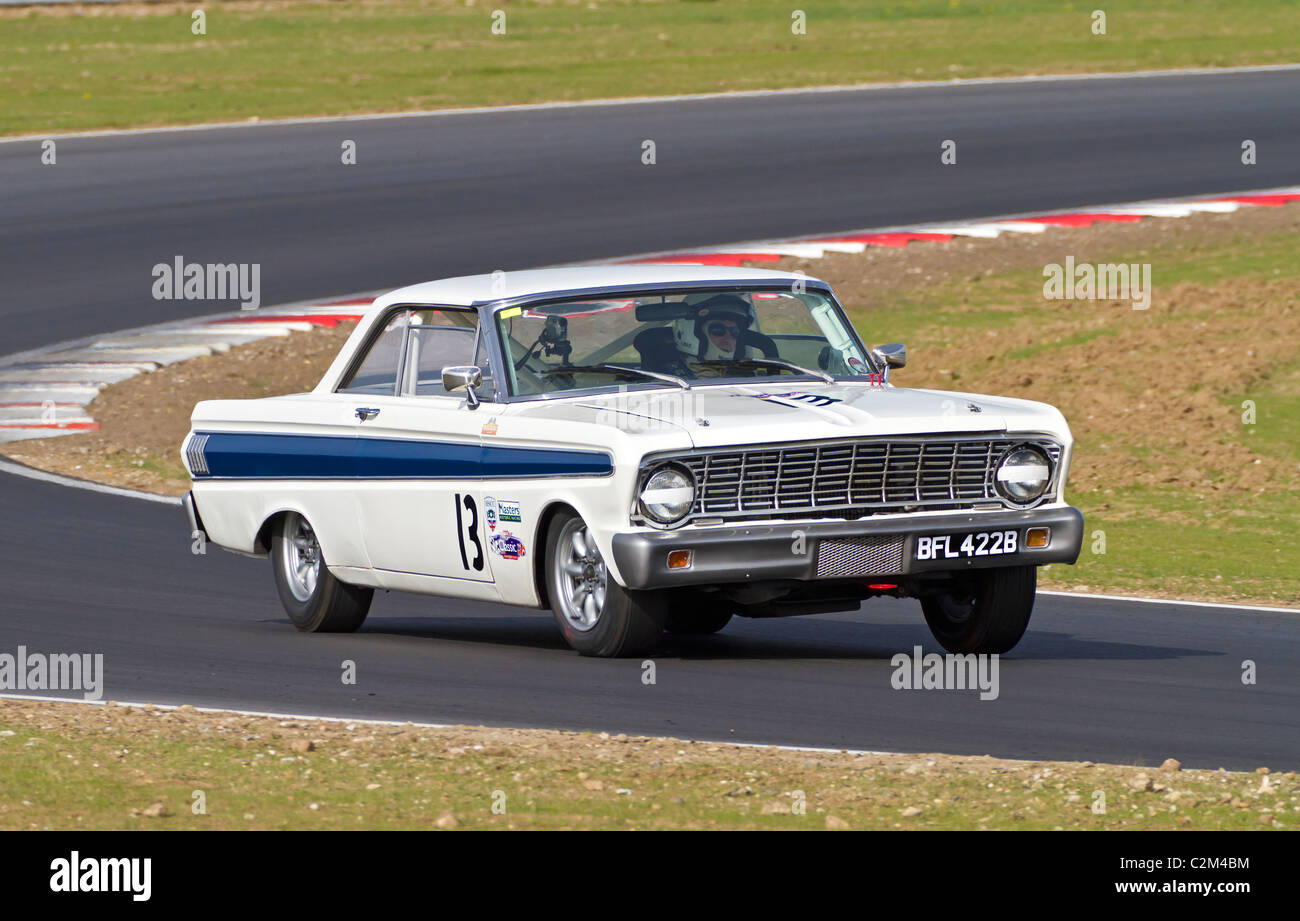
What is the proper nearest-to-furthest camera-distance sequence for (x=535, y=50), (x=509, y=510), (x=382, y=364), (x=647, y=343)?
(x=509, y=510) → (x=647, y=343) → (x=382, y=364) → (x=535, y=50)

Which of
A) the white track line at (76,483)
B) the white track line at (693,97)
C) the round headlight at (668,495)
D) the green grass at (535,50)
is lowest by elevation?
the white track line at (76,483)

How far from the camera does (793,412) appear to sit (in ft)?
30.7

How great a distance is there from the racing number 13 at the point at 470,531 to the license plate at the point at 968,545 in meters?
1.91

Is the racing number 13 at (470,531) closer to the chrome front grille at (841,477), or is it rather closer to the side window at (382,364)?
the side window at (382,364)

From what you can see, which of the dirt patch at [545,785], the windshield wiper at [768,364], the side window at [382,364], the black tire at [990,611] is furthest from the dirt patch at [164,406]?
the dirt patch at [545,785]

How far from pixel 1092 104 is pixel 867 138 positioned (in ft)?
12.8

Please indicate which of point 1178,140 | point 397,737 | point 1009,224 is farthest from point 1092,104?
point 397,737

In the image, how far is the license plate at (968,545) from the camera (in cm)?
928

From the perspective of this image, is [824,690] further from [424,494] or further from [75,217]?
[75,217]

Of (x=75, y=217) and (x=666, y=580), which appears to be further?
(x=75, y=217)

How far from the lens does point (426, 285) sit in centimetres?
1091

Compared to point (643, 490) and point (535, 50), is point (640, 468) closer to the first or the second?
point (643, 490)

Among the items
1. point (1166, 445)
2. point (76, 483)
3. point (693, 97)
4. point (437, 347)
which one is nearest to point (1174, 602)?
point (437, 347)

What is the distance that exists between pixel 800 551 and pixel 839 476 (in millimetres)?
372
